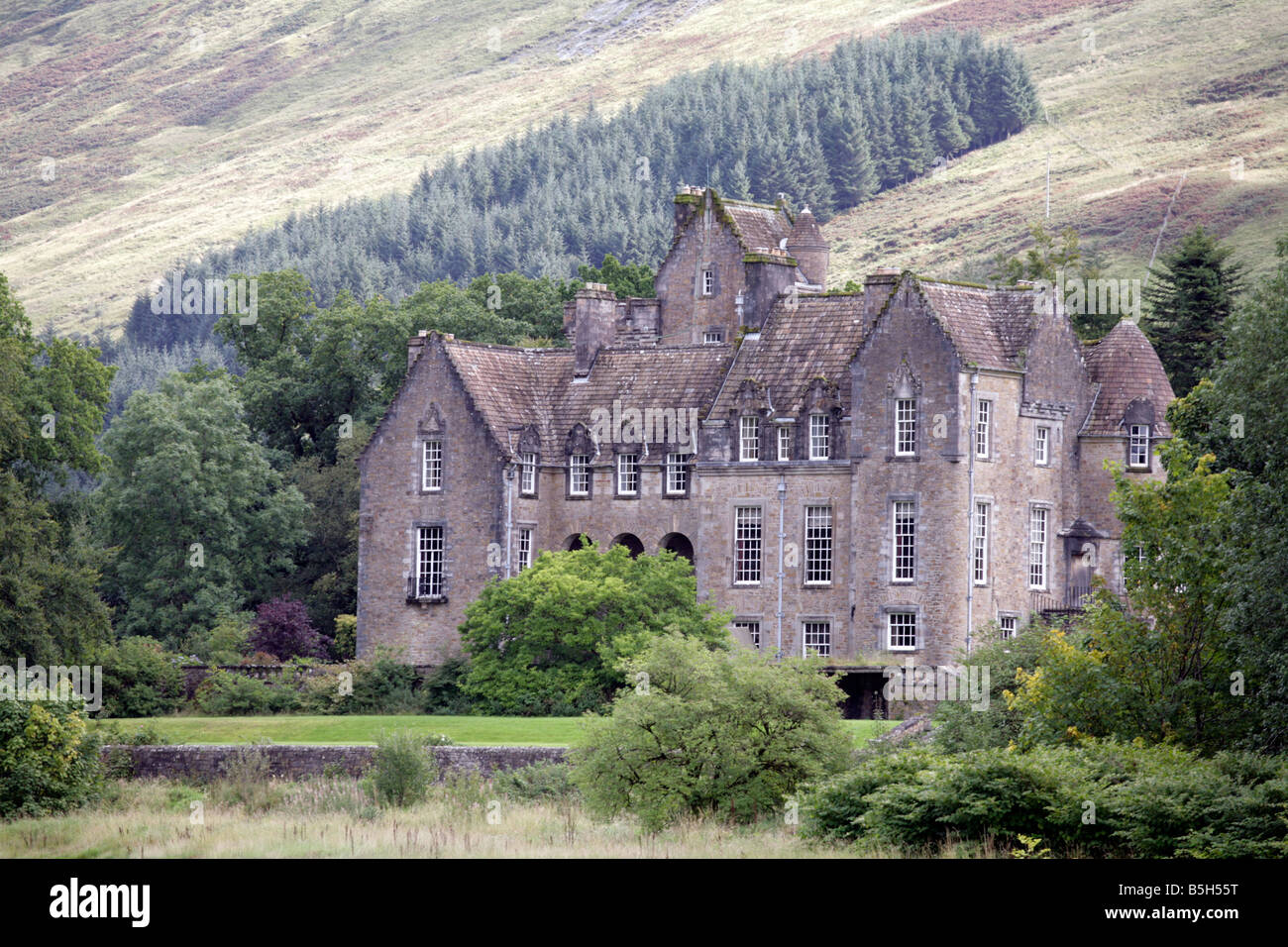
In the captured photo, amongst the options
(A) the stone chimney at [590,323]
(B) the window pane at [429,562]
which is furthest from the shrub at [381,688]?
(A) the stone chimney at [590,323]

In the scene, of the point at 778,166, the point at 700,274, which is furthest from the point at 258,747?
the point at 778,166

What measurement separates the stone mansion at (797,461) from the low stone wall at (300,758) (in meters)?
15.1

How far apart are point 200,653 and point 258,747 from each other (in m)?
21.7

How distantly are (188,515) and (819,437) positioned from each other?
89.3 ft

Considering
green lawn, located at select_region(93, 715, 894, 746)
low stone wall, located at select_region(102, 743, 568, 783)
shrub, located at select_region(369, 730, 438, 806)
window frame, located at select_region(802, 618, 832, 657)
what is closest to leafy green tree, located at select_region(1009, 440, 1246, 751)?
green lawn, located at select_region(93, 715, 894, 746)

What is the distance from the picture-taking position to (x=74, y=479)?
14075 centimetres

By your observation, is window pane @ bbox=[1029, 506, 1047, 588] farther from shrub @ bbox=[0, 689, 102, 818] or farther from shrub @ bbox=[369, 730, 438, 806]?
shrub @ bbox=[0, 689, 102, 818]

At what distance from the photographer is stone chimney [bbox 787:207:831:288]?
255 feet

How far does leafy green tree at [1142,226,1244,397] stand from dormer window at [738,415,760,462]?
2062 centimetres

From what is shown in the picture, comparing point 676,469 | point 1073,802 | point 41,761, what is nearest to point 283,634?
point 676,469

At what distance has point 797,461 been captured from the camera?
67250 millimetres

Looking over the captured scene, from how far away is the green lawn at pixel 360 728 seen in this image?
53.1 meters

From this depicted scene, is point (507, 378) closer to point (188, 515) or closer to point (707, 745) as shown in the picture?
point (188, 515)
